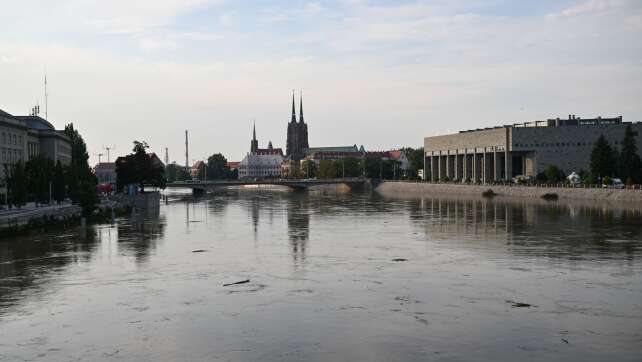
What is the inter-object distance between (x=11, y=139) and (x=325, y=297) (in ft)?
291

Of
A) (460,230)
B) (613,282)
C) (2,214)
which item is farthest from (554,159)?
(613,282)

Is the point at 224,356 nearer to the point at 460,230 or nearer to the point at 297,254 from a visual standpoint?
the point at 297,254

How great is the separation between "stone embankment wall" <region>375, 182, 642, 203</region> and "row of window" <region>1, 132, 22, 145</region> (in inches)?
3467

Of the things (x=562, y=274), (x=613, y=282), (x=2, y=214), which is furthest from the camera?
(x=2, y=214)

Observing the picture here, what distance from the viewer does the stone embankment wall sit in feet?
359

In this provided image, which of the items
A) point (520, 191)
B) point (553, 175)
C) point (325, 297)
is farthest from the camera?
point (553, 175)

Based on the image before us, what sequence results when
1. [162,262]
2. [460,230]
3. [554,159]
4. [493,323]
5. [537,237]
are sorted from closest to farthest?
[493,323] < [162,262] < [537,237] < [460,230] < [554,159]

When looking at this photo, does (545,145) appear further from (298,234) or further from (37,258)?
(37,258)

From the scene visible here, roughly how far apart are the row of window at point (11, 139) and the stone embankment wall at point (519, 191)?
8807 cm

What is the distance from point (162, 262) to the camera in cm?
4794

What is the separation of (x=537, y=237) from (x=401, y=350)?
40052mm

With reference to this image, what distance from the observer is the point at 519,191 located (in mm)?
138750

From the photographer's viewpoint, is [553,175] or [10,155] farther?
[553,175]

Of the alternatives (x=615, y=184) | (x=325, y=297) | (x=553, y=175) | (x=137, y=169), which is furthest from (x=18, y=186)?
(x=553, y=175)
